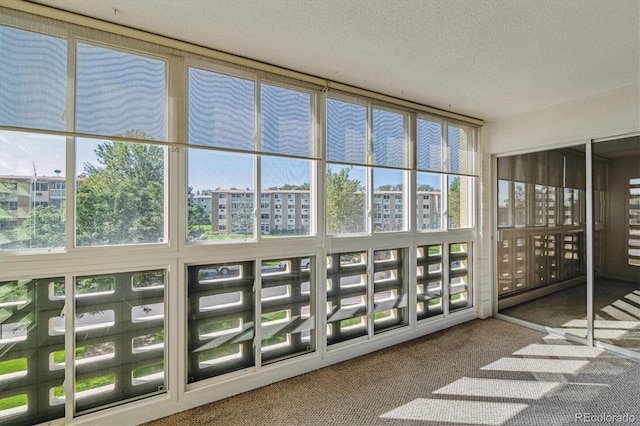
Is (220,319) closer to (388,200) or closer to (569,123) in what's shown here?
(388,200)

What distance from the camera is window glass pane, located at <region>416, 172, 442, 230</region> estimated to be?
136 inches

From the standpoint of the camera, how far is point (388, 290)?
328 cm

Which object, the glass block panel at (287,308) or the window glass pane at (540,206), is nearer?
the glass block panel at (287,308)

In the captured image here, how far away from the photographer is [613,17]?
1859mm

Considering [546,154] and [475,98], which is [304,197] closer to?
[475,98]

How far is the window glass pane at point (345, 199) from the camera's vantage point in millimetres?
2836

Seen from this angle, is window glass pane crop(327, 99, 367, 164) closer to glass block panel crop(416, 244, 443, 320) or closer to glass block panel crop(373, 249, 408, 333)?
glass block panel crop(373, 249, 408, 333)

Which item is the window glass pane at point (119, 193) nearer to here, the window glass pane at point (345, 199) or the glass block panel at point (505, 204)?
the window glass pane at point (345, 199)

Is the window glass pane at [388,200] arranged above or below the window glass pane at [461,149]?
below

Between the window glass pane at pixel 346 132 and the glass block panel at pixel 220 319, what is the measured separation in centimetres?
125

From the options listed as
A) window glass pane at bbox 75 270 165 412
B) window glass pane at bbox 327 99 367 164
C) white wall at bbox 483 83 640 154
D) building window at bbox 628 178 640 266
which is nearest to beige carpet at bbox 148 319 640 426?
window glass pane at bbox 75 270 165 412

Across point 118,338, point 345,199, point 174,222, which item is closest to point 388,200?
point 345,199

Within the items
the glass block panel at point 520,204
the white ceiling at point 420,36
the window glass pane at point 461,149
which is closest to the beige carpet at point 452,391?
the glass block panel at point 520,204

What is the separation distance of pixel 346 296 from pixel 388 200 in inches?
41.4
